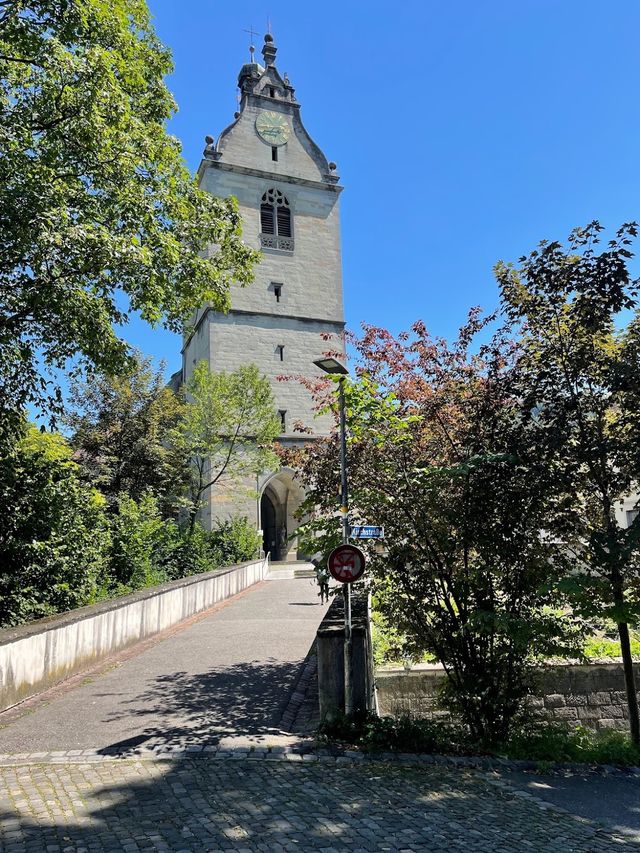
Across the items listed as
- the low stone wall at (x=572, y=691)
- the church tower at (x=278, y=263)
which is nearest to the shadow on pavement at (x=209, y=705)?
the low stone wall at (x=572, y=691)

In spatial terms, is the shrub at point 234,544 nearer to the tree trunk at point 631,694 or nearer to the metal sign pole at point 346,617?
the metal sign pole at point 346,617

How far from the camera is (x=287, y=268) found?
35.2 m

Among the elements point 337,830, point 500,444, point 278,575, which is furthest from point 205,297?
point 278,575

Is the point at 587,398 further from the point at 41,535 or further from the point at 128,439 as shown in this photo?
the point at 128,439

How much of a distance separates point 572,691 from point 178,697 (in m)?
5.19

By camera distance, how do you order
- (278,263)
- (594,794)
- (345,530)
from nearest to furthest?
(594,794)
(345,530)
(278,263)

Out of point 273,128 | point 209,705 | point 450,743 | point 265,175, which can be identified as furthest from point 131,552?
point 273,128

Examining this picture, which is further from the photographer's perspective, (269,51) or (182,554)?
(269,51)

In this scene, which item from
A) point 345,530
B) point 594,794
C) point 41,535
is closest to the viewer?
point 594,794

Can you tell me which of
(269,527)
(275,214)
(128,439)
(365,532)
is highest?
(275,214)

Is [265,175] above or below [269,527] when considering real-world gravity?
above

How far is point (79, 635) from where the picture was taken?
8.80 meters

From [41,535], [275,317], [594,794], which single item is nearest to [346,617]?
[594,794]

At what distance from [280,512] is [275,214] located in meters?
17.3
